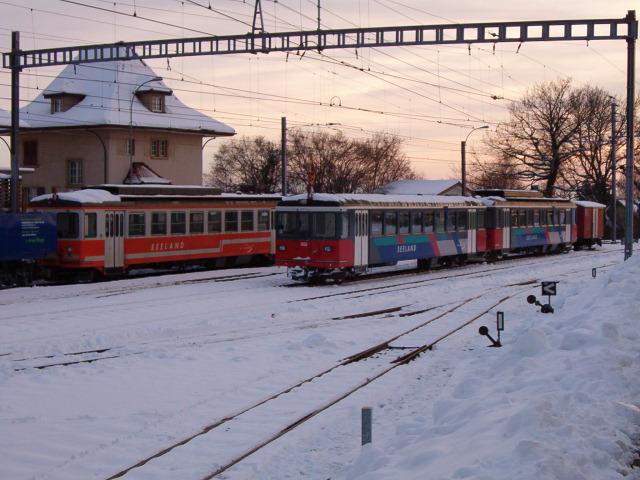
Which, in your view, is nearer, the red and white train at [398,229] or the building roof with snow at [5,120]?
the red and white train at [398,229]

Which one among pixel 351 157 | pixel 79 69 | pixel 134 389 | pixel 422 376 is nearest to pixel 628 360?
pixel 422 376

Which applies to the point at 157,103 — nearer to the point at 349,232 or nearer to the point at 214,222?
the point at 214,222

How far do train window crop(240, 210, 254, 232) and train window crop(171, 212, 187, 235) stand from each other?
3.21 meters

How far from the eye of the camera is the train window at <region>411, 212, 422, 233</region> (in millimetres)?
30969

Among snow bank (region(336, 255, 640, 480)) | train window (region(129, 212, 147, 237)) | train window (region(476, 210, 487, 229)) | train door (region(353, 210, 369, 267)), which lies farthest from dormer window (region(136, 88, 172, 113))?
snow bank (region(336, 255, 640, 480))

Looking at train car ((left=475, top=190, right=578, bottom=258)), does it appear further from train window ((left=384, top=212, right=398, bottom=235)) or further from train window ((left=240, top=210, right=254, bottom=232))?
train window ((left=240, top=210, right=254, bottom=232))

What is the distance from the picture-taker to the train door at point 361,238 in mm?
27469

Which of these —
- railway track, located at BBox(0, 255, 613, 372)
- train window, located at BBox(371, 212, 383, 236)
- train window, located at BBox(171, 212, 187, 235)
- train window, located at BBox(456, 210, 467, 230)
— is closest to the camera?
railway track, located at BBox(0, 255, 613, 372)

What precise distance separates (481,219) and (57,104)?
31321 millimetres

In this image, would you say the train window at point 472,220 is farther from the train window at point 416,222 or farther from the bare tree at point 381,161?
the bare tree at point 381,161

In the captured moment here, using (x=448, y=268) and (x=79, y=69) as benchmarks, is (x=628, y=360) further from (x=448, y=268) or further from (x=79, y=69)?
(x=79, y=69)

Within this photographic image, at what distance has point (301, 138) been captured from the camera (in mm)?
90188

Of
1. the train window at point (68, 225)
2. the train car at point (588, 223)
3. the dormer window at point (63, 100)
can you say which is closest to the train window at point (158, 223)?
the train window at point (68, 225)

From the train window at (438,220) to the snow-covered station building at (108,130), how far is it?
25.0 meters
